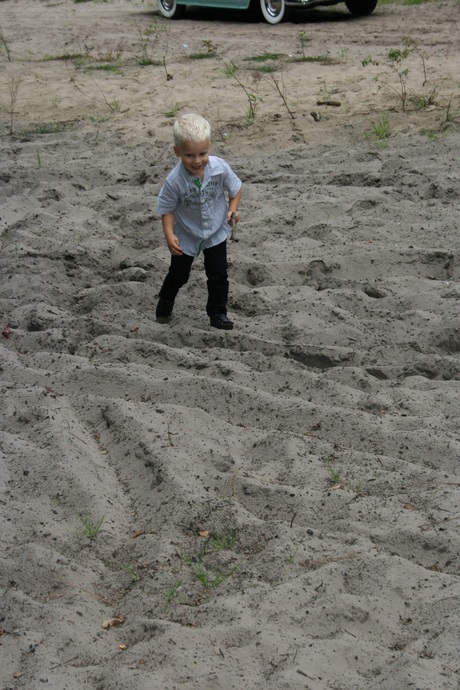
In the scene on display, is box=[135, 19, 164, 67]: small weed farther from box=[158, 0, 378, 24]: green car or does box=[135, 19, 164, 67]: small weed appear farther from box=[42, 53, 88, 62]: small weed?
box=[42, 53, 88, 62]: small weed

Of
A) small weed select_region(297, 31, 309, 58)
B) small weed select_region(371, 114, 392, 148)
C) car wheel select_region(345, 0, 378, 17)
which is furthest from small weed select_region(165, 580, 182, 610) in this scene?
car wheel select_region(345, 0, 378, 17)

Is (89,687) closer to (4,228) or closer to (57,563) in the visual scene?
(57,563)

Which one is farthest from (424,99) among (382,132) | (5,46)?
(5,46)

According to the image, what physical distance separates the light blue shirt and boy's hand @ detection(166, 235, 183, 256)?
11 cm

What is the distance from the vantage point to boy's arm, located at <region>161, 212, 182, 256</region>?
16.2ft

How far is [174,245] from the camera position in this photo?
4.93 meters

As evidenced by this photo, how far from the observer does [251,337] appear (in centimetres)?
494

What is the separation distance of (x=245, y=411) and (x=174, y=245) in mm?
1134

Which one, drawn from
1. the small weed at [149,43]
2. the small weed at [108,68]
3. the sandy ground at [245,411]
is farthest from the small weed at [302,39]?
the sandy ground at [245,411]

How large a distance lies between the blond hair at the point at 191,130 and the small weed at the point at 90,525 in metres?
2.01

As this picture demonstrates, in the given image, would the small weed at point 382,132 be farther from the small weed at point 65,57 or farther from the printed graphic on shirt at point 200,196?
the small weed at point 65,57

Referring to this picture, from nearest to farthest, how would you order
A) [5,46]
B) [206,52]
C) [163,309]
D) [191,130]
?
[191,130], [163,309], [206,52], [5,46]

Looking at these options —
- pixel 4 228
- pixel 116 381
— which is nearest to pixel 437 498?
pixel 116 381

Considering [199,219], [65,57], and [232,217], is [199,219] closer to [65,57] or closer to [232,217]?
[232,217]
